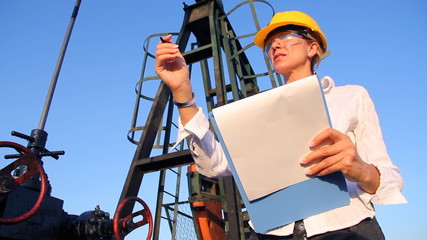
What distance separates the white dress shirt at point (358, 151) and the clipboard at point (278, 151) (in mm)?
106

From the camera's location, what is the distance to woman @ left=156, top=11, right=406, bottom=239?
101 centimetres

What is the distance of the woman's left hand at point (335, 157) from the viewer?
99 cm

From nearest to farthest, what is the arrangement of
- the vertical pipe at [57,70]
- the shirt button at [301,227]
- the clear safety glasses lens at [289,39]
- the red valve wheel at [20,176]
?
the shirt button at [301,227] < the clear safety glasses lens at [289,39] < the red valve wheel at [20,176] < the vertical pipe at [57,70]

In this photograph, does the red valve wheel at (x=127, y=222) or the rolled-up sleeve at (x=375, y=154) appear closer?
the rolled-up sleeve at (x=375, y=154)

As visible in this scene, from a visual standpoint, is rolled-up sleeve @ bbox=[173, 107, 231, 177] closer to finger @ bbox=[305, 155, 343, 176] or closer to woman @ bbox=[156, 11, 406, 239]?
woman @ bbox=[156, 11, 406, 239]

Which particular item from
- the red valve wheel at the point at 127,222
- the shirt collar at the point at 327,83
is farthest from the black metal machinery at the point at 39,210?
the shirt collar at the point at 327,83

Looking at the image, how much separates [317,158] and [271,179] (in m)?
0.17

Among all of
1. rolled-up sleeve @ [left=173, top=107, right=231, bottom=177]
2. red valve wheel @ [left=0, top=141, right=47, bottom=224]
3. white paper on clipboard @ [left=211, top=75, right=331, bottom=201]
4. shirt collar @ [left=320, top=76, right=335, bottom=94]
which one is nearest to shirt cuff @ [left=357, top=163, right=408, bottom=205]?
white paper on clipboard @ [left=211, top=75, right=331, bottom=201]

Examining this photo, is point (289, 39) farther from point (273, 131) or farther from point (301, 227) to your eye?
point (301, 227)

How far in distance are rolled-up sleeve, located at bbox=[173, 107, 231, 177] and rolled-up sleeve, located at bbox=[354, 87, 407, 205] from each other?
600 mm

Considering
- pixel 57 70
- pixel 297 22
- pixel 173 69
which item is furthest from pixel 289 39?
pixel 57 70

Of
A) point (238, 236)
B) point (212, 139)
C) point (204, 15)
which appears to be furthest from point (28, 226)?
point (204, 15)

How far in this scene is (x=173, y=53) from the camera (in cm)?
145

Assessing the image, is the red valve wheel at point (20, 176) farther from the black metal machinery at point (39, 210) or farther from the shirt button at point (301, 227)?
the shirt button at point (301, 227)
